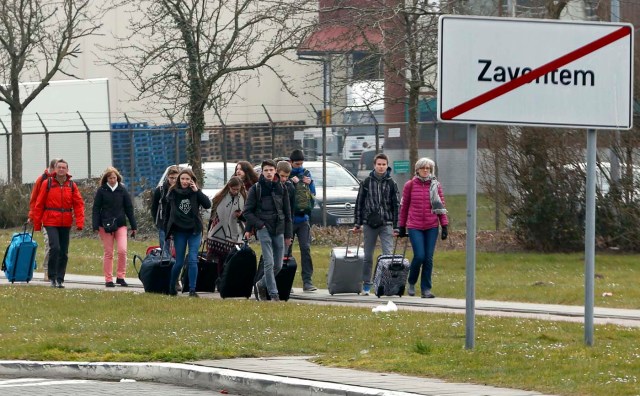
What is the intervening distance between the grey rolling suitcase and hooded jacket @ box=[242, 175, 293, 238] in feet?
4.92

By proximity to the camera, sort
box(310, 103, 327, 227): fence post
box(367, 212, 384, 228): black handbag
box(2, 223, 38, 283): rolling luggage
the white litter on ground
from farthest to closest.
→ box(310, 103, 327, 227): fence post → box(2, 223, 38, 283): rolling luggage → box(367, 212, 384, 228): black handbag → the white litter on ground

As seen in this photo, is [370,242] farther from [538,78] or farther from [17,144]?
[17,144]

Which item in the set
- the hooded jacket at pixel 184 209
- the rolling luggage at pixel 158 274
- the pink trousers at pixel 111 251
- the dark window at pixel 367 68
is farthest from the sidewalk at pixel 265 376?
the dark window at pixel 367 68

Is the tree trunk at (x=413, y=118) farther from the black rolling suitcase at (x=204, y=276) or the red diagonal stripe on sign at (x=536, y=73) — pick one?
the red diagonal stripe on sign at (x=536, y=73)

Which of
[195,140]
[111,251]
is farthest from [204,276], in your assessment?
[195,140]

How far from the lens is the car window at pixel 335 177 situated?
31.6 metres

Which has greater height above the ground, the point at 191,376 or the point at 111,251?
the point at 111,251

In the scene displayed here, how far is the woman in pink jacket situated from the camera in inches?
698

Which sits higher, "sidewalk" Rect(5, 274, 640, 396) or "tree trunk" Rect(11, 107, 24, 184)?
"tree trunk" Rect(11, 107, 24, 184)

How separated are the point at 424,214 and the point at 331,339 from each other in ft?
17.8

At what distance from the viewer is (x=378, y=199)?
18.2 m

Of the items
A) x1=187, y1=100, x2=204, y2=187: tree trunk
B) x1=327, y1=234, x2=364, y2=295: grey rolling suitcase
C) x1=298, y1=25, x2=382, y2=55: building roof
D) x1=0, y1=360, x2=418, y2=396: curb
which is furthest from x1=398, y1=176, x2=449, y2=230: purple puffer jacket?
x1=187, y1=100, x2=204, y2=187: tree trunk

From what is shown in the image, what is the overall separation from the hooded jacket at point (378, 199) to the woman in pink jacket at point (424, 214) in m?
0.24

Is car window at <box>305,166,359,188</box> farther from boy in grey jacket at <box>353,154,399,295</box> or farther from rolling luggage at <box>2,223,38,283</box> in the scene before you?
boy in grey jacket at <box>353,154,399,295</box>
